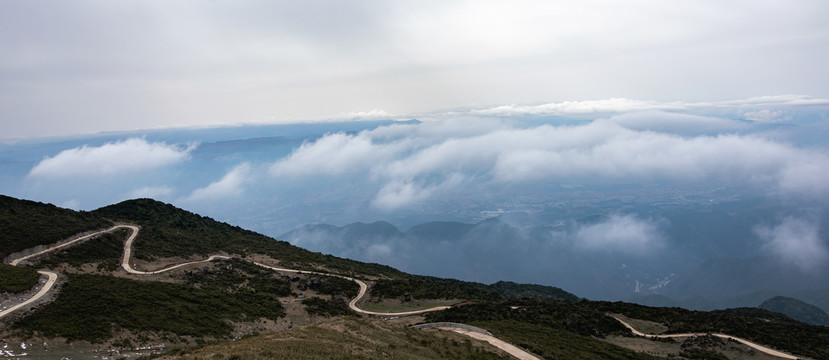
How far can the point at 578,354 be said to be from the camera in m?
26.8

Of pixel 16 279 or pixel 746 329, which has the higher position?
pixel 16 279

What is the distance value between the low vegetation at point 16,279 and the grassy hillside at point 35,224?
1251 centimetres

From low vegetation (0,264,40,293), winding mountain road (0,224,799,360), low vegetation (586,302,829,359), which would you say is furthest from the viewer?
low vegetation (586,302,829,359)

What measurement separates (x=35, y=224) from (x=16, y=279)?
26.4 m

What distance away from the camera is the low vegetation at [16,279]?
26344 mm

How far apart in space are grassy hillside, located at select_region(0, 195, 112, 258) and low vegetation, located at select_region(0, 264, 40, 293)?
41.0ft

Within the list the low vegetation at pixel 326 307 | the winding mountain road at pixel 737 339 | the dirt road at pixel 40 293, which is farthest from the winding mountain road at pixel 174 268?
the winding mountain road at pixel 737 339

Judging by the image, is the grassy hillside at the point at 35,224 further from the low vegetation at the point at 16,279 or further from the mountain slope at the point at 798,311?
the mountain slope at the point at 798,311

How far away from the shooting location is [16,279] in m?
28.1

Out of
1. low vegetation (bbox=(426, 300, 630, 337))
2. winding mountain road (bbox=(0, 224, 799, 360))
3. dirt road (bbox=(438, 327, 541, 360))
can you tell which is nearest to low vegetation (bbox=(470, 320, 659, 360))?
dirt road (bbox=(438, 327, 541, 360))

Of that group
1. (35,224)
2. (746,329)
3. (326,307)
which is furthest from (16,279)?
(746,329)

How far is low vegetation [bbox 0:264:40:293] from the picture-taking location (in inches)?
1037

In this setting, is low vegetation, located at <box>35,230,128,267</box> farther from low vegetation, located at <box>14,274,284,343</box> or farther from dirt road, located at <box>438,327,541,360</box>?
dirt road, located at <box>438,327,541,360</box>

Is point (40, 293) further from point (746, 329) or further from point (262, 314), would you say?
point (746, 329)
